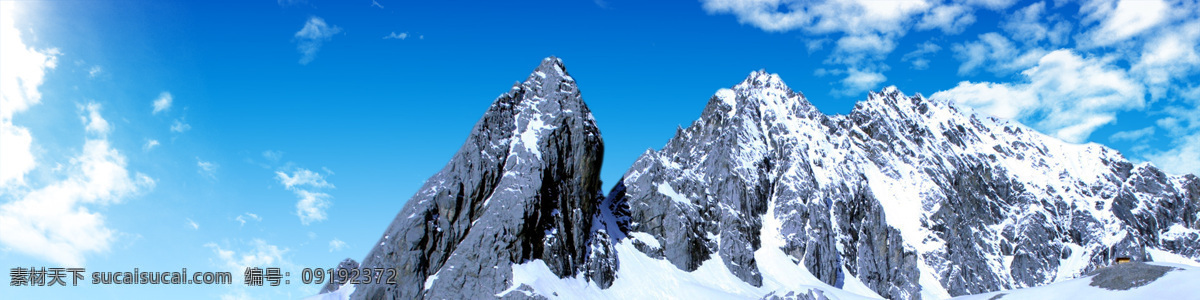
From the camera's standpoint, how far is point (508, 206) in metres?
126

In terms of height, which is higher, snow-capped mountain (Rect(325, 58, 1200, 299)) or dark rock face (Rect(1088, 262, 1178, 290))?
snow-capped mountain (Rect(325, 58, 1200, 299))

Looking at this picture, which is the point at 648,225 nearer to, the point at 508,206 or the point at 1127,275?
the point at 508,206

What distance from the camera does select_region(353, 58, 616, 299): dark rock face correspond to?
390ft

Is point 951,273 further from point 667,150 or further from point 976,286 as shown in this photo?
point 667,150

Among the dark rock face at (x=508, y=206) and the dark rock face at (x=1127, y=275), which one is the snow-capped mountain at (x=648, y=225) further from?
the dark rock face at (x=1127, y=275)

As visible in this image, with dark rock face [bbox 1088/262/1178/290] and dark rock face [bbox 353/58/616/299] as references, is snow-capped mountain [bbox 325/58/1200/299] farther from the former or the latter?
dark rock face [bbox 1088/262/1178/290]

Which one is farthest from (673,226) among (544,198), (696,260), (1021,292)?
(1021,292)

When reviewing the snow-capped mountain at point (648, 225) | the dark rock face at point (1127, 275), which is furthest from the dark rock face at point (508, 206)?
the dark rock face at point (1127, 275)

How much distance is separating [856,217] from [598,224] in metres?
71.7

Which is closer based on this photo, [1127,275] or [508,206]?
[1127,275]

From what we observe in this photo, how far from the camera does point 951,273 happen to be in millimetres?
190875

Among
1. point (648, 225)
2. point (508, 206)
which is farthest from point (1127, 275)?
point (648, 225)

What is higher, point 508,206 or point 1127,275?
point 508,206

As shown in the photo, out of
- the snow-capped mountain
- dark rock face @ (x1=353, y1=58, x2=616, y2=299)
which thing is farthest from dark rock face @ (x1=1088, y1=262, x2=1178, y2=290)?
dark rock face @ (x1=353, y1=58, x2=616, y2=299)
